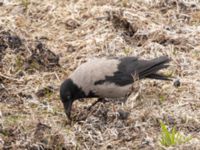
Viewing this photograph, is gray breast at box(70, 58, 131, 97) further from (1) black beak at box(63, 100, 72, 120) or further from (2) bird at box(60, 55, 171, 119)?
(1) black beak at box(63, 100, 72, 120)

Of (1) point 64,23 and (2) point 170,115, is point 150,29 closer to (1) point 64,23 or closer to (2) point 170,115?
(1) point 64,23

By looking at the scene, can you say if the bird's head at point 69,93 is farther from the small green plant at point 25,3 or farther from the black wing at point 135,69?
the small green plant at point 25,3

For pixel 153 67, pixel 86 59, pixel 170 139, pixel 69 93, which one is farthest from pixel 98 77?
pixel 170 139

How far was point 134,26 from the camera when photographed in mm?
8656

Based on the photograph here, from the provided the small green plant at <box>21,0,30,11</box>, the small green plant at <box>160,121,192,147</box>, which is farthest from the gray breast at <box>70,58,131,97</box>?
the small green plant at <box>21,0,30,11</box>

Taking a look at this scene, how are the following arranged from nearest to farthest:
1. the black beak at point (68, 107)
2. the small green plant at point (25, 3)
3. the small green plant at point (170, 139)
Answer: the small green plant at point (170, 139) < the black beak at point (68, 107) < the small green plant at point (25, 3)

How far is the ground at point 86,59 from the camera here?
254 inches

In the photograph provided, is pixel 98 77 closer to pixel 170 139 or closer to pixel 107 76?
pixel 107 76

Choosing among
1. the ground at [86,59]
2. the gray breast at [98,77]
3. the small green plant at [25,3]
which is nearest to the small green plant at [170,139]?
the ground at [86,59]

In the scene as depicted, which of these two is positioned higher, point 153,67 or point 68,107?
point 153,67

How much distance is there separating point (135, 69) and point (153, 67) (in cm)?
23

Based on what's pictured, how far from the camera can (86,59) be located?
808 cm

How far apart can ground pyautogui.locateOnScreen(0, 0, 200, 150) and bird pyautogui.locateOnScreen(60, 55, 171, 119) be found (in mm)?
163

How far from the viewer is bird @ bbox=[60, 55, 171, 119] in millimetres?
6961
